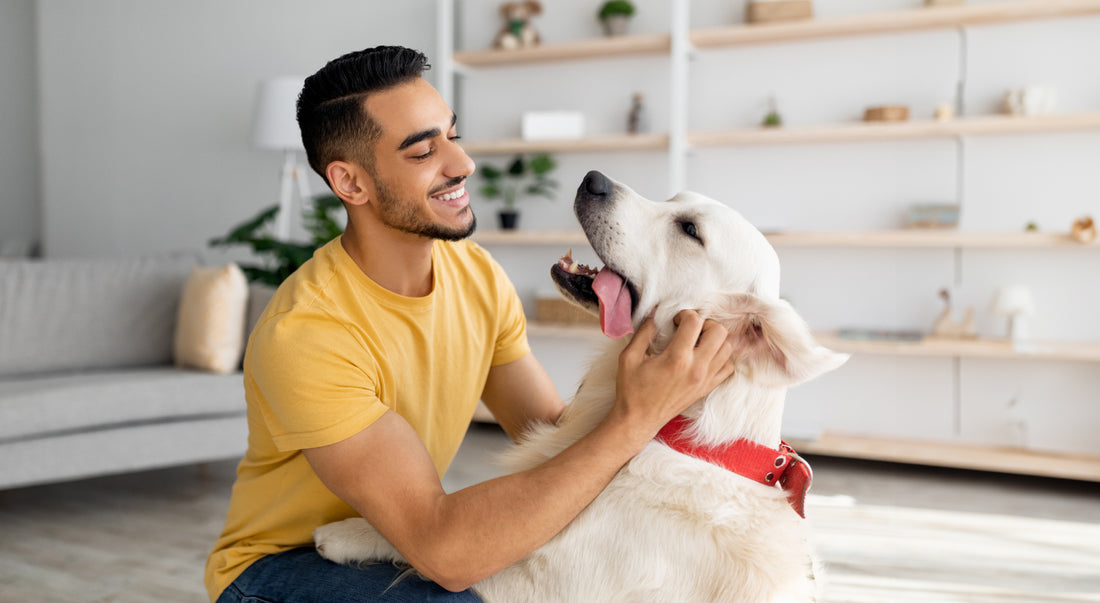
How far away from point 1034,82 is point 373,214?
3288 millimetres

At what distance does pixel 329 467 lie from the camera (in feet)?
3.68

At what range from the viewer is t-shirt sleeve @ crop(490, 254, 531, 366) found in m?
1.51

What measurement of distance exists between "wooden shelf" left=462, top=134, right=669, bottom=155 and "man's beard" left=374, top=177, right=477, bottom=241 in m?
2.46

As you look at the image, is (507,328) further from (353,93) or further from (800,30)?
(800,30)

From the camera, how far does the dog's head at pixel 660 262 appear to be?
115 cm

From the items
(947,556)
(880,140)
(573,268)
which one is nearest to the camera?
(573,268)

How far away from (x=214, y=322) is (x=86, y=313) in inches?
26.1

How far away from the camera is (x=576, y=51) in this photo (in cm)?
393

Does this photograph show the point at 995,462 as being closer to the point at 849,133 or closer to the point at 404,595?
the point at 849,133

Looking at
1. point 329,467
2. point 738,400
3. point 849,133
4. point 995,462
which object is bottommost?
point 995,462

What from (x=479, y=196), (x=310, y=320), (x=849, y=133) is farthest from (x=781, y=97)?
(x=310, y=320)

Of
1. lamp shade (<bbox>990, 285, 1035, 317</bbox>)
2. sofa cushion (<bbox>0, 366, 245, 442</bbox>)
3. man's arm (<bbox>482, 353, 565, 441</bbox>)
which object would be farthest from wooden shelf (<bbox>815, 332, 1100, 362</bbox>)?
sofa cushion (<bbox>0, 366, 245, 442</bbox>)

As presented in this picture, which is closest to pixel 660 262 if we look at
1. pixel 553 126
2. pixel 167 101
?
pixel 553 126

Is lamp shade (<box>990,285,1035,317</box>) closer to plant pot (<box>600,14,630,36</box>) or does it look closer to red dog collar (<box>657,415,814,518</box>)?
plant pot (<box>600,14,630,36</box>)
